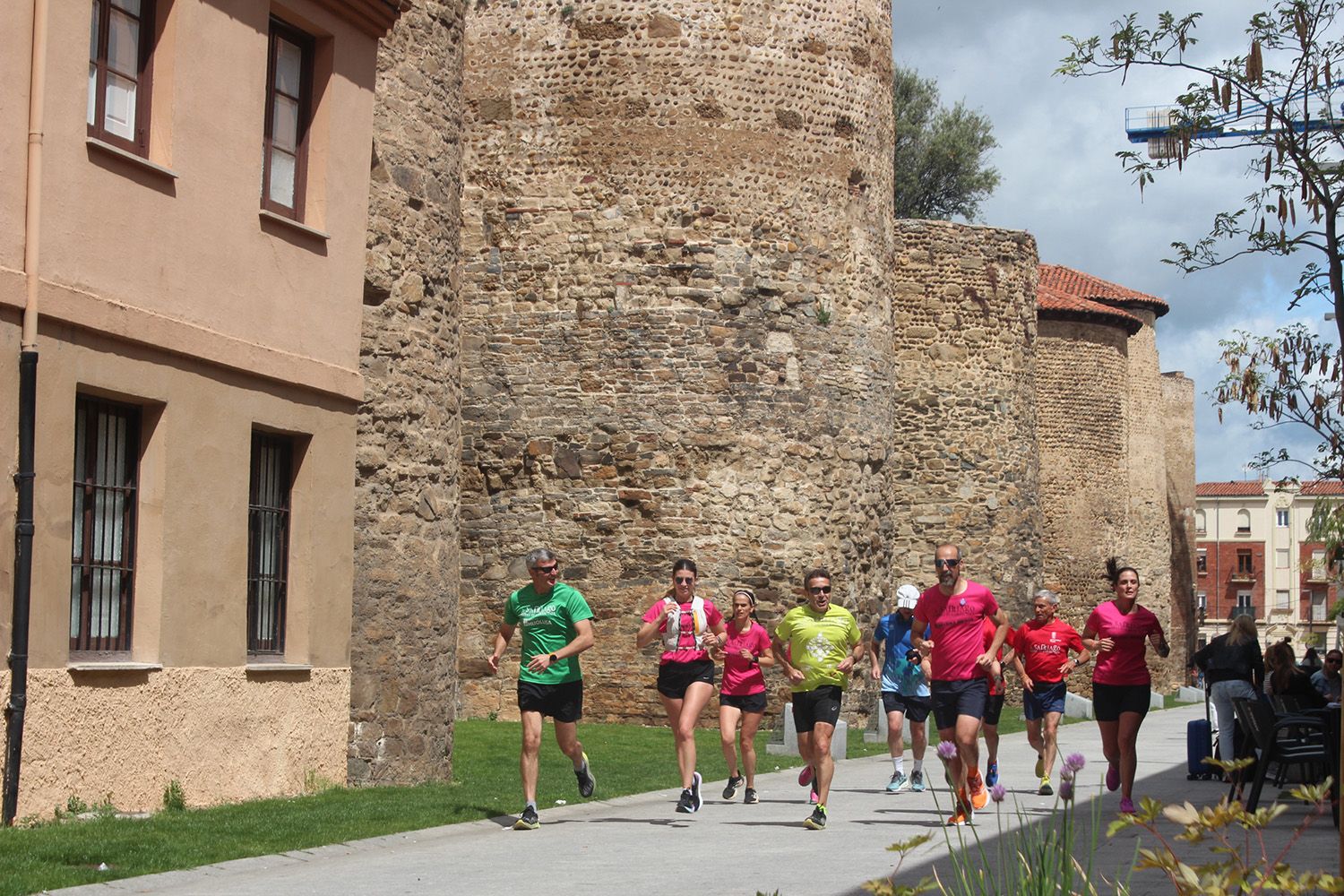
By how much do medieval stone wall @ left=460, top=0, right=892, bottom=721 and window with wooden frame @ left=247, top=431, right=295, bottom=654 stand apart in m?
10.4

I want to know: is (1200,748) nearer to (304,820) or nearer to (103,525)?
(304,820)

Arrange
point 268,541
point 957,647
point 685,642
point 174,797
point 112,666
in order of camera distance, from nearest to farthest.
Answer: point 112,666, point 174,797, point 957,647, point 268,541, point 685,642

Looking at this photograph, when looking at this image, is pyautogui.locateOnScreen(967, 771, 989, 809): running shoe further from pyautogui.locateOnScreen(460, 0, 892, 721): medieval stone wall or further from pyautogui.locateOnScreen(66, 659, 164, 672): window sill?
pyautogui.locateOnScreen(460, 0, 892, 721): medieval stone wall

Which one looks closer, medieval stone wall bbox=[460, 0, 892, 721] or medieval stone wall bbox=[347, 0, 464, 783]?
medieval stone wall bbox=[347, 0, 464, 783]

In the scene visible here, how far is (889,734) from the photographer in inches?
665

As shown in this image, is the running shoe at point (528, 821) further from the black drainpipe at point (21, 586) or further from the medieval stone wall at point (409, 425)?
the black drainpipe at point (21, 586)

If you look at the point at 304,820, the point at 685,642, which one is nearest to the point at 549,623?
the point at 685,642

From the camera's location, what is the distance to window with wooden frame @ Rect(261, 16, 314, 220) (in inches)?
564

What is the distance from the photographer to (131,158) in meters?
12.4

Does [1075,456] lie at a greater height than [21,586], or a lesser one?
greater

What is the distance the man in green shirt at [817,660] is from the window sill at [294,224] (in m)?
4.40

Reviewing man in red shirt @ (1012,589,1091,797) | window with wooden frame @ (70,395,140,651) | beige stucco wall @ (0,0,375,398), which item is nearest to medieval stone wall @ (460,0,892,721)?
man in red shirt @ (1012,589,1091,797)

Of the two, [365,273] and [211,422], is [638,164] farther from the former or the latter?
[211,422]

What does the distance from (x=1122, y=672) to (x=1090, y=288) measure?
4094cm
